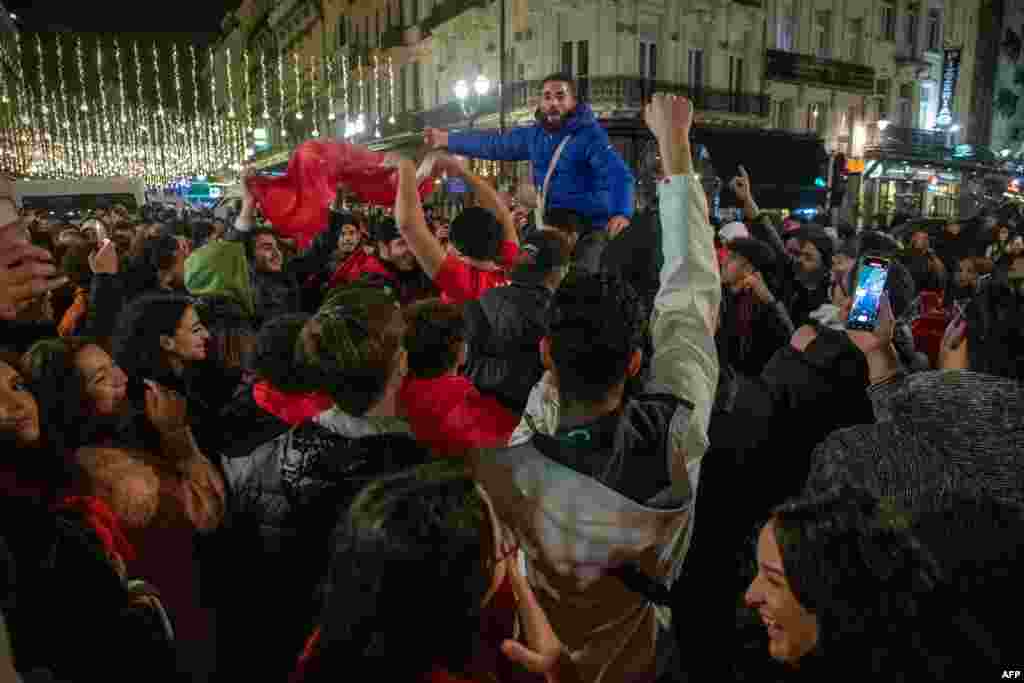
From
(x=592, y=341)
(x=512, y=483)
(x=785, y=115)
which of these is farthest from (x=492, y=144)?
(x=785, y=115)

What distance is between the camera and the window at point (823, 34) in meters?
30.1

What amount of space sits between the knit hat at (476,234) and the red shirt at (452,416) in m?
1.23

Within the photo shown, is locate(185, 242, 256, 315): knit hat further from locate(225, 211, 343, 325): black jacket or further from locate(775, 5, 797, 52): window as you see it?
locate(775, 5, 797, 52): window

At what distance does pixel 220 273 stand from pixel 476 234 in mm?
1840

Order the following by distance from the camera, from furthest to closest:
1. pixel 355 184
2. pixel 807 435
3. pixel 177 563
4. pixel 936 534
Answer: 1. pixel 355 184
2. pixel 807 435
3. pixel 177 563
4. pixel 936 534

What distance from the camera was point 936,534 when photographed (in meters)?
1.53

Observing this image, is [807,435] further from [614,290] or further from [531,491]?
[531,491]

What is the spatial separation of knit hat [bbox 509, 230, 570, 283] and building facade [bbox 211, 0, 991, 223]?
21606mm

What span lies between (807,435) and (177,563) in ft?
8.60

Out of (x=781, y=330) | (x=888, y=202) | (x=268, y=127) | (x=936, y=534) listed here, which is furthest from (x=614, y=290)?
(x=268, y=127)

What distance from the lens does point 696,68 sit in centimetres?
2720

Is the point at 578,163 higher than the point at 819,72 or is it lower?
lower

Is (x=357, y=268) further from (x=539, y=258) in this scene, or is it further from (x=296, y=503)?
(x=296, y=503)

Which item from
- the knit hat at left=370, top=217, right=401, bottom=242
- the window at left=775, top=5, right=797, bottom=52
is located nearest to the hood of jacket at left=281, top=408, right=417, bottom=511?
the knit hat at left=370, top=217, right=401, bottom=242
